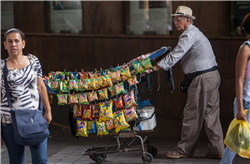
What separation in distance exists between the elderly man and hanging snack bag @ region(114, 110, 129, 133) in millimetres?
915

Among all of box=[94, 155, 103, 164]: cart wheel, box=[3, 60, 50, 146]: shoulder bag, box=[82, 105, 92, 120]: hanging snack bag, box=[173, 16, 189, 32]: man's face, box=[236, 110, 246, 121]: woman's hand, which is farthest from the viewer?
box=[173, 16, 189, 32]: man's face

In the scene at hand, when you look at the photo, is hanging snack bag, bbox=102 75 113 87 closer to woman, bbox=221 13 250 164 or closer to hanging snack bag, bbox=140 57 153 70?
hanging snack bag, bbox=140 57 153 70

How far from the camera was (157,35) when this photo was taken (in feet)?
31.2

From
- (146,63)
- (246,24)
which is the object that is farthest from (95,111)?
(246,24)

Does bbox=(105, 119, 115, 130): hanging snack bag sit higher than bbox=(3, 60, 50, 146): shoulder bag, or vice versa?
bbox=(3, 60, 50, 146): shoulder bag

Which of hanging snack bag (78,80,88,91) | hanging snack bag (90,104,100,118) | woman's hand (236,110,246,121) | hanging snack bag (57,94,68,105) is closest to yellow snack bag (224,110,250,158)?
woman's hand (236,110,246,121)

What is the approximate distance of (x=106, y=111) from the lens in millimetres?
5168

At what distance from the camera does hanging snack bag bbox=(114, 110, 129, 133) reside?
516cm

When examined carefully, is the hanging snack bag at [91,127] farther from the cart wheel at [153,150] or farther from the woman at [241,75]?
the woman at [241,75]

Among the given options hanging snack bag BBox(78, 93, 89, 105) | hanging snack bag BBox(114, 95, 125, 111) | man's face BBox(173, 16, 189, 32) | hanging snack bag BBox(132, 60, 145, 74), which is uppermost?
man's face BBox(173, 16, 189, 32)

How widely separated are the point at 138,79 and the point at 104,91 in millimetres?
531

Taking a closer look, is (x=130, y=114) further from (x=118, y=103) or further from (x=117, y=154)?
(x=117, y=154)

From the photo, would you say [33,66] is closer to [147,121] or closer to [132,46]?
[147,121]

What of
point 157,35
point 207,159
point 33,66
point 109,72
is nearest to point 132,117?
point 109,72
